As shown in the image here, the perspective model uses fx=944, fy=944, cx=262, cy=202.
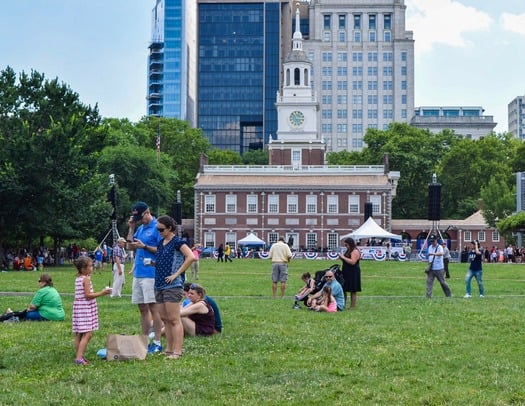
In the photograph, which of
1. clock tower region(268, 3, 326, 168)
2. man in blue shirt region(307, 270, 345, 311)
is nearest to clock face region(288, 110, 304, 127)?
clock tower region(268, 3, 326, 168)

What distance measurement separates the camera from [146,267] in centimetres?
1319

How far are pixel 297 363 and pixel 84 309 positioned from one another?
9.35 feet

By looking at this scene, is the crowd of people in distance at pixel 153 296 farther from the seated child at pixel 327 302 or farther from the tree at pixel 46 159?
the tree at pixel 46 159

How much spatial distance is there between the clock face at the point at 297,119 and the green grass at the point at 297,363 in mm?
76241

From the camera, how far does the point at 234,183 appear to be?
282ft

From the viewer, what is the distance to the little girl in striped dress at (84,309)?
1204cm

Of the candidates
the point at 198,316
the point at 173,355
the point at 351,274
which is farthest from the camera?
the point at 351,274

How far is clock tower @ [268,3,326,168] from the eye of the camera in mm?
93562

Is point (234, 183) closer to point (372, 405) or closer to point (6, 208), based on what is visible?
point (6, 208)

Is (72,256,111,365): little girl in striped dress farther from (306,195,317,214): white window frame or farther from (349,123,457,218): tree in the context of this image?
(349,123,457,218): tree

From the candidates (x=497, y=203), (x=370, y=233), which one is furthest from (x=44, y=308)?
(x=497, y=203)

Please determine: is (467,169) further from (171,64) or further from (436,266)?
(171,64)

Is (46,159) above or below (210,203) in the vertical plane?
above

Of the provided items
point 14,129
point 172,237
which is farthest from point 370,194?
point 172,237
